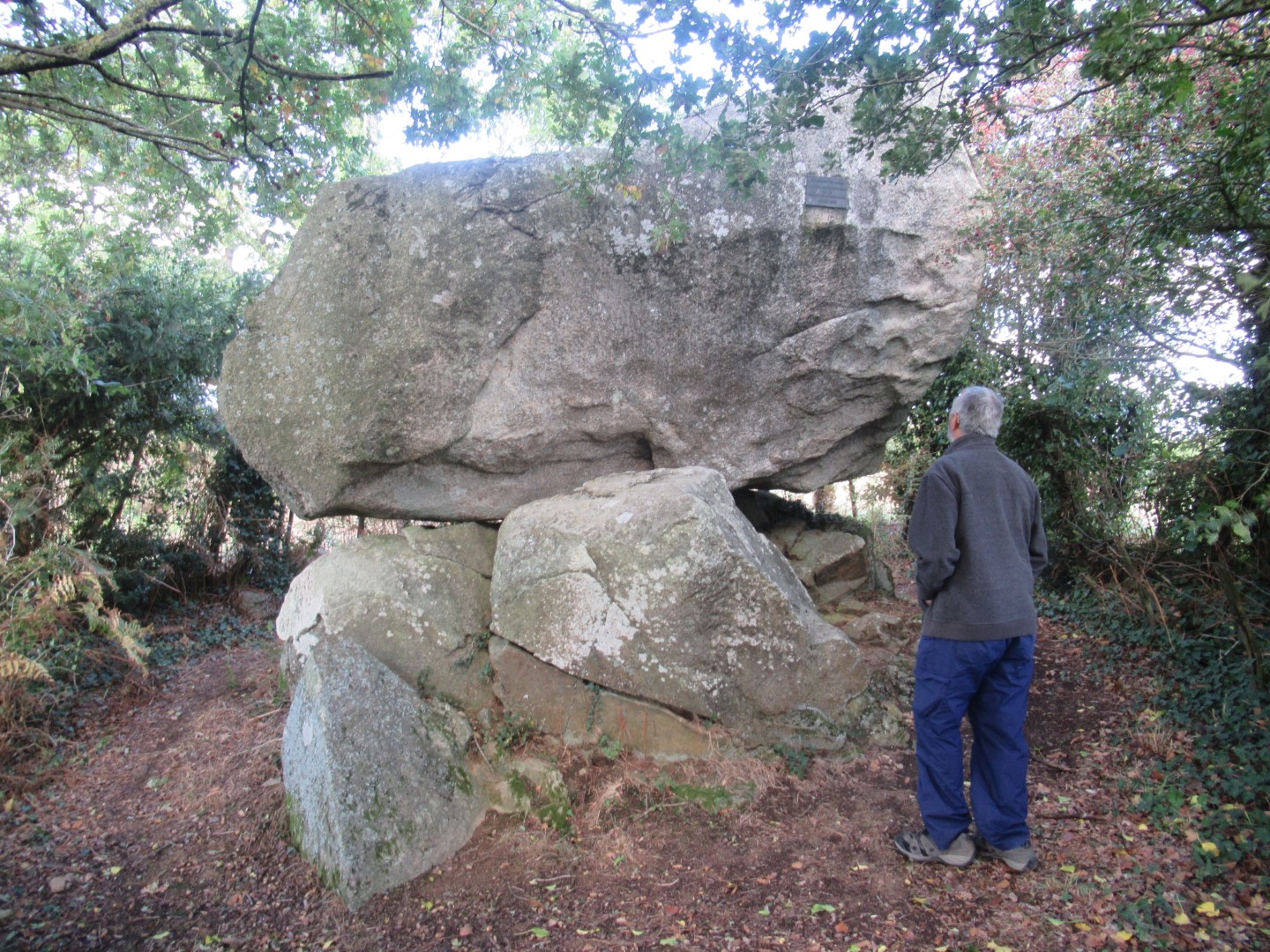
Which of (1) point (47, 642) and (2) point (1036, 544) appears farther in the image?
(1) point (47, 642)

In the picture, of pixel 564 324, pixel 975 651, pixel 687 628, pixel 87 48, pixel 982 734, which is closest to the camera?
pixel 975 651

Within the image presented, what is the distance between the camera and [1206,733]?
430 centimetres

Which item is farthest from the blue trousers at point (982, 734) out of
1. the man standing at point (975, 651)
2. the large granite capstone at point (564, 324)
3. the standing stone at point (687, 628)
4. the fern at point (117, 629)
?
the fern at point (117, 629)

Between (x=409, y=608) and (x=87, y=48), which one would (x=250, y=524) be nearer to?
(x=409, y=608)

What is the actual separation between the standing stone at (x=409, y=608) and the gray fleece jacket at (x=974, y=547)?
8.69 feet

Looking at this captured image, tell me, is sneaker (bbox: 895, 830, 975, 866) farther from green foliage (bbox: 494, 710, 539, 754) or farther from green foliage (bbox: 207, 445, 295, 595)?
green foliage (bbox: 207, 445, 295, 595)

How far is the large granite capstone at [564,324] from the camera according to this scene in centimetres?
514

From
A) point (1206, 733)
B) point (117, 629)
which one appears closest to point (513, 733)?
point (117, 629)

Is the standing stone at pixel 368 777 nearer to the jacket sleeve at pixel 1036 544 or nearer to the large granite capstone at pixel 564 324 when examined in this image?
the large granite capstone at pixel 564 324

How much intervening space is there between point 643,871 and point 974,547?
2019 millimetres

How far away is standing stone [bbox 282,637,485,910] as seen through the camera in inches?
139

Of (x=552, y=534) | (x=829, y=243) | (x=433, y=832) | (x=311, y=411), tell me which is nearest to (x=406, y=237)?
(x=311, y=411)

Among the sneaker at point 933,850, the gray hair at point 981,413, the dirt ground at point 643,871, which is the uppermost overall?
the gray hair at point 981,413

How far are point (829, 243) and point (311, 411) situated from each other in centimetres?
353
